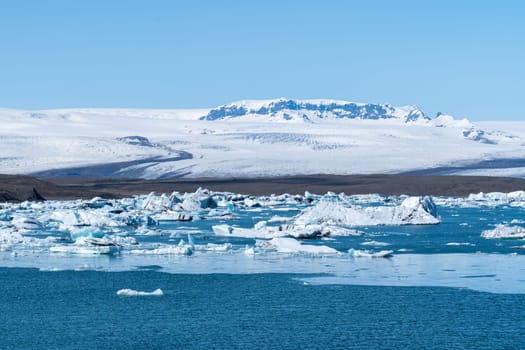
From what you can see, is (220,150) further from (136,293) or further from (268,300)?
(268,300)

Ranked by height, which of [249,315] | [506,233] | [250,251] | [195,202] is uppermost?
[506,233]

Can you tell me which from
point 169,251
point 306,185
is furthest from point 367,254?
point 306,185

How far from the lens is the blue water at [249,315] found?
43.3ft

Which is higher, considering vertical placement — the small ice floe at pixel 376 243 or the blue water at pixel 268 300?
the small ice floe at pixel 376 243

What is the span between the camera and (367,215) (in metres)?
33.0

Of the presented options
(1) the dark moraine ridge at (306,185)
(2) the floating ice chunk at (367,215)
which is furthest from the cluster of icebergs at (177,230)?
(1) the dark moraine ridge at (306,185)

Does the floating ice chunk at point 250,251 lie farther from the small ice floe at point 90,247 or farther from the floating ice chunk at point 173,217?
the floating ice chunk at point 173,217

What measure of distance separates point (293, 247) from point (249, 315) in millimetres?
8637

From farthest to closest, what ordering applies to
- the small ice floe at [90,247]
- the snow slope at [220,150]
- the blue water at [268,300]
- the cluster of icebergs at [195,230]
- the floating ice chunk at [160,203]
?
the snow slope at [220,150], the floating ice chunk at [160,203], the cluster of icebergs at [195,230], the small ice floe at [90,247], the blue water at [268,300]

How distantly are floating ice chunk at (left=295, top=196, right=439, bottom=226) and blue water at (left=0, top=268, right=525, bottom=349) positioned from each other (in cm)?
1295

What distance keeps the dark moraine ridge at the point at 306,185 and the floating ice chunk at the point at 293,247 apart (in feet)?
124

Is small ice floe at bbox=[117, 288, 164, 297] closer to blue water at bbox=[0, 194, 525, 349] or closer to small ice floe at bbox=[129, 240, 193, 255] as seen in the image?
blue water at bbox=[0, 194, 525, 349]

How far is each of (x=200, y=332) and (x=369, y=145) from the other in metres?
97.7

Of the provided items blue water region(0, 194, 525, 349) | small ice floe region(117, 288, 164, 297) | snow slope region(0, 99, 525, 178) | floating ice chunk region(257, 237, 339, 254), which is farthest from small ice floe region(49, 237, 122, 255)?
snow slope region(0, 99, 525, 178)
